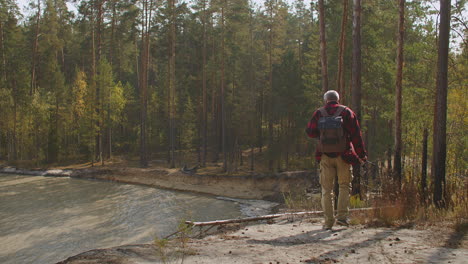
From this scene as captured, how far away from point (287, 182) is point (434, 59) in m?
11.4

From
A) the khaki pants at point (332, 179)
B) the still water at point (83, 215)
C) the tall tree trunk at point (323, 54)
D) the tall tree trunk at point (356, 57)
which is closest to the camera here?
the khaki pants at point (332, 179)

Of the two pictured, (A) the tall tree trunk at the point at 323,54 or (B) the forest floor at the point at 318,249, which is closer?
(B) the forest floor at the point at 318,249

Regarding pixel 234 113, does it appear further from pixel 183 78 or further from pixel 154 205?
pixel 154 205

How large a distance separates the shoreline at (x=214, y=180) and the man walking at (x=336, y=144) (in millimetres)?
13720

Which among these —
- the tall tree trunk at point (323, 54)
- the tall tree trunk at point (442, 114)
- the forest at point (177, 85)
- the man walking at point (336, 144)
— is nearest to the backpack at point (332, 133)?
the man walking at point (336, 144)

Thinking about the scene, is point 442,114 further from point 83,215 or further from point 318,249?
point 83,215

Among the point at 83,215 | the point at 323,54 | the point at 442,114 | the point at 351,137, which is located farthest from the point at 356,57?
the point at 83,215

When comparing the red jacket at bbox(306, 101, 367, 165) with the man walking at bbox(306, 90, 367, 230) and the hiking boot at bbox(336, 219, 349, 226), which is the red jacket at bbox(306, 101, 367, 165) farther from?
the hiking boot at bbox(336, 219, 349, 226)

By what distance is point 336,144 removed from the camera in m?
5.39

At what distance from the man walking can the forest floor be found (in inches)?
27.7

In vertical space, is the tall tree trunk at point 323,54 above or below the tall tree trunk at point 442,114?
above

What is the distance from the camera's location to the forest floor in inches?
173

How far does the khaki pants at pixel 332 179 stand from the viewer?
18.2 ft

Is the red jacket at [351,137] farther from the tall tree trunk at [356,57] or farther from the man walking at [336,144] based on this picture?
the tall tree trunk at [356,57]
